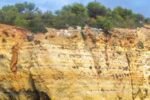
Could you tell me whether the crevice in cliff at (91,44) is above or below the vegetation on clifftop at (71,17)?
below

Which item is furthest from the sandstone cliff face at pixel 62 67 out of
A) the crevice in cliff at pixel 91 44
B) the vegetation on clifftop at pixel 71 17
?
the vegetation on clifftop at pixel 71 17

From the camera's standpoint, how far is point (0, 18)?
1385 inches

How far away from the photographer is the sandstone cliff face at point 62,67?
3028cm

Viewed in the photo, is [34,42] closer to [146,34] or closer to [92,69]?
[92,69]

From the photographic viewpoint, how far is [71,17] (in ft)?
115

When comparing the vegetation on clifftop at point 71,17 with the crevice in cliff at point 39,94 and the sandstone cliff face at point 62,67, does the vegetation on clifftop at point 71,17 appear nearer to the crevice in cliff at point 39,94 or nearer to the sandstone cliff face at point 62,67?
the sandstone cliff face at point 62,67

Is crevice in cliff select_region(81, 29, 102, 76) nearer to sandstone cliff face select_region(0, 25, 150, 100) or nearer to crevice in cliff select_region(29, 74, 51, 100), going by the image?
sandstone cliff face select_region(0, 25, 150, 100)

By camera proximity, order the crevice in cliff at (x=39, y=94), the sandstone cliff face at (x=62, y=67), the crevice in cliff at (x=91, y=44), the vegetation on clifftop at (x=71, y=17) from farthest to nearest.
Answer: the vegetation on clifftop at (x=71, y=17)
the crevice in cliff at (x=91, y=44)
the crevice in cliff at (x=39, y=94)
the sandstone cliff face at (x=62, y=67)

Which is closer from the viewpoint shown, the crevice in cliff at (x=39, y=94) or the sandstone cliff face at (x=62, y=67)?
the sandstone cliff face at (x=62, y=67)

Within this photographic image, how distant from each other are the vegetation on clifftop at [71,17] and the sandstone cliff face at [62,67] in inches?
72.5

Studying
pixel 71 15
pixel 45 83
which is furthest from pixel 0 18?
pixel 45 83

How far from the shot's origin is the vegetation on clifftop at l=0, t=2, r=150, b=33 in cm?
3422

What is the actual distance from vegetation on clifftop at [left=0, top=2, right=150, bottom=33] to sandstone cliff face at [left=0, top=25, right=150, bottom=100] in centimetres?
184

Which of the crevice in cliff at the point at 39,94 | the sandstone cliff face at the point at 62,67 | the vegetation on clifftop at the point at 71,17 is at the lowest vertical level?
the crevice in cliff at the point at 39,94
